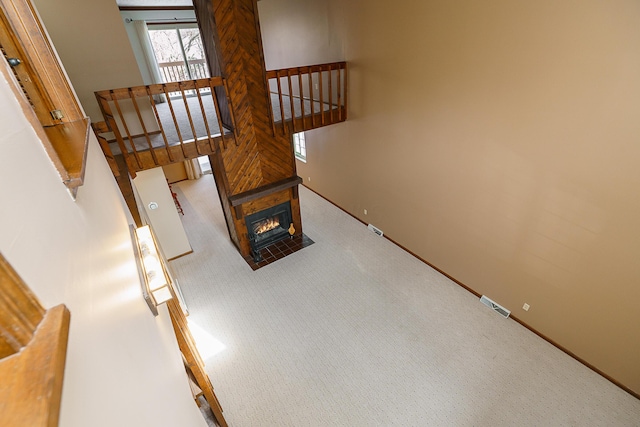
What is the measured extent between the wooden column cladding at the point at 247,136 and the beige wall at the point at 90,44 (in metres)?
1.31

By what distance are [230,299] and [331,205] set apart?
3.28m

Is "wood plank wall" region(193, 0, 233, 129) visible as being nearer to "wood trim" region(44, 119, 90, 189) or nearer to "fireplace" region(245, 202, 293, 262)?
"fireplace" region(245, 202, 293, 262)

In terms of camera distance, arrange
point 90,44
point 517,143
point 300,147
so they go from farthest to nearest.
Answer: point 300,147
point 90,44
point 517,143

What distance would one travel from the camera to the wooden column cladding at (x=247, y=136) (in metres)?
3.77

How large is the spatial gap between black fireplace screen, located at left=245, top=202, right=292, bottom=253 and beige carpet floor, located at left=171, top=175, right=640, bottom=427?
51cm

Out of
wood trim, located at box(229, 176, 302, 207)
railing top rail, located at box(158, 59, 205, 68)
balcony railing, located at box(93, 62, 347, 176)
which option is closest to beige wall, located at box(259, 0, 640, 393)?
balcony railing, located at box(93, 62, 347, 176)

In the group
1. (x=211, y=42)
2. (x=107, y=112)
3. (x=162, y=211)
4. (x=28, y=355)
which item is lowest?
(x=162, y=211)

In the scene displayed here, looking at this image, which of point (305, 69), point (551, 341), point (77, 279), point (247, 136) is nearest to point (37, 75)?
point (77, 279)

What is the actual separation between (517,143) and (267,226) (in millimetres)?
4039

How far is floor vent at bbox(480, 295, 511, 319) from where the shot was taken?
4.06m

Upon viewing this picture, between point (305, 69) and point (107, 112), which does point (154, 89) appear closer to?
point (107, 112)

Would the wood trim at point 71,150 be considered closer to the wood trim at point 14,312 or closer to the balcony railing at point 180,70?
the wood trim at point 14,312

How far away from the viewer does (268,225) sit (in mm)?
5555

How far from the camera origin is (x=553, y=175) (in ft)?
10.2
